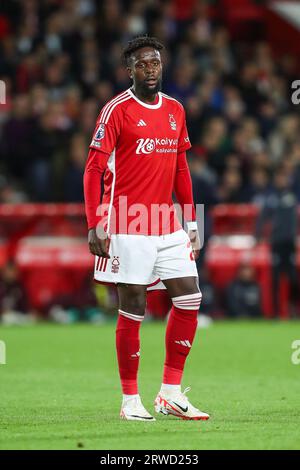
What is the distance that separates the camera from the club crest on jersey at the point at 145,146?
25.6 feet

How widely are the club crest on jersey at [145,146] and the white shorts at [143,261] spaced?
1.77 feet

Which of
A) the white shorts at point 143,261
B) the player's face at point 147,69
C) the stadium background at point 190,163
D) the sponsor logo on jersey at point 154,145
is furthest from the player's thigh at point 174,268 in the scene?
the stadium background at point 190,163

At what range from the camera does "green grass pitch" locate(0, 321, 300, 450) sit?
675 centimetres

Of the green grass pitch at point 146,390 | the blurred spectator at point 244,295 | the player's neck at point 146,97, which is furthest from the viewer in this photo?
the blurred spectator at point 244,295

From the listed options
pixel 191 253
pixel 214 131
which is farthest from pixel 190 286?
pixel 214 131

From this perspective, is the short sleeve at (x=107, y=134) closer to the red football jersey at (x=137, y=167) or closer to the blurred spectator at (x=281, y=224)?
the red football jersey at (x=137, y=167)

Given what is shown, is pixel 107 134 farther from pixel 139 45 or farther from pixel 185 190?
pixel 185 190

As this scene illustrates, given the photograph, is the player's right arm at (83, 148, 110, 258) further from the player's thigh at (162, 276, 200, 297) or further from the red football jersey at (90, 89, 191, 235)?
the player's thigh at (162, 276, 200, 297)

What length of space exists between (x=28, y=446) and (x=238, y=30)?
18209mm

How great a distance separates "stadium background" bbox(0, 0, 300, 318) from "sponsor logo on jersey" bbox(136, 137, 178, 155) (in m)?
8.64

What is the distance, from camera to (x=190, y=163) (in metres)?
17.3

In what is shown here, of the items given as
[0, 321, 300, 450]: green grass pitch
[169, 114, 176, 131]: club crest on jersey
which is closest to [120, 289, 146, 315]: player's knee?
[0, 321, 300, 450]: green grass pitch

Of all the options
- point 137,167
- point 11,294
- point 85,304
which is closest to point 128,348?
point 137,167
